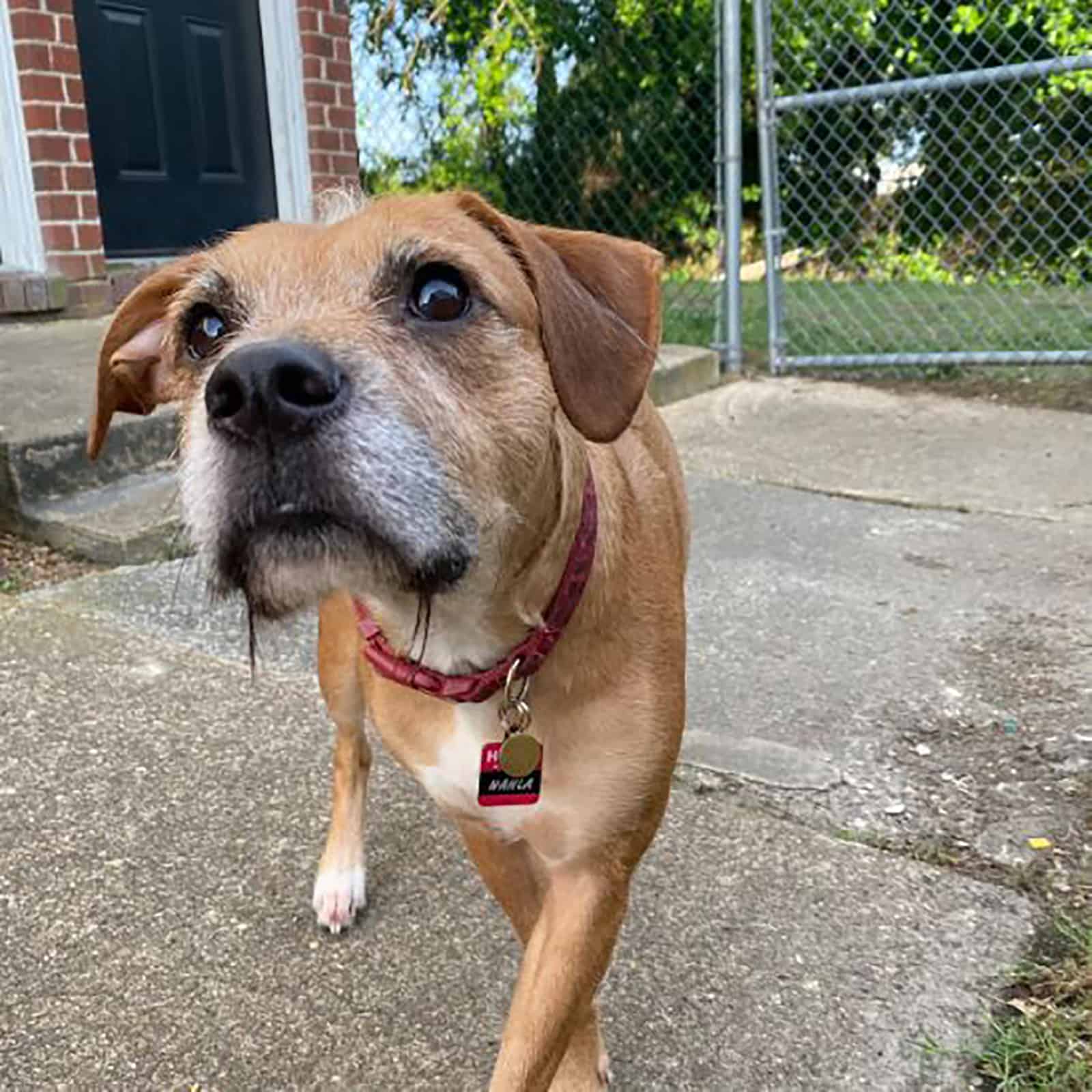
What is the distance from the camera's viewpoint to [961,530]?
4.39 metres

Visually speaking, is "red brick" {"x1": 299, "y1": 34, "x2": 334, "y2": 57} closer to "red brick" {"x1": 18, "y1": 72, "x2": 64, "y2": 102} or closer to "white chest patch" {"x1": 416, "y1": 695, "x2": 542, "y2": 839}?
"red brick" {"x1": 18, "y1": 72, "x2": 64, "y2": 102}

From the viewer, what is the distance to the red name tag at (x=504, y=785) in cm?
177

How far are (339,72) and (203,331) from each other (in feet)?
19.1

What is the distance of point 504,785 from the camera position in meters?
1.77

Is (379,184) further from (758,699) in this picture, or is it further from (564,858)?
(564,858)

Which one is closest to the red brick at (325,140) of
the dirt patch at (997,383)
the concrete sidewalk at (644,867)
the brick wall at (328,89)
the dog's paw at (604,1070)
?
the brick wall at (328,89)

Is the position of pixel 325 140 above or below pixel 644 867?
above

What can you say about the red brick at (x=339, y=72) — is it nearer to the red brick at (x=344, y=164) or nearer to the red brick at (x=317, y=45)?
the red brick at (x=317, y=45)


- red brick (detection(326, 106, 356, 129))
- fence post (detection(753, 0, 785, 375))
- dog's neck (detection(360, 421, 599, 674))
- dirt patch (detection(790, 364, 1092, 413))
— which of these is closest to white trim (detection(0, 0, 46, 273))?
red brick (detection(326, 106, 356, 129))

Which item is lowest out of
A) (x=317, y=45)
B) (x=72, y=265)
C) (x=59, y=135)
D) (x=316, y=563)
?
(x=316, y=563)

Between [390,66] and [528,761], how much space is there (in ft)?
27.2

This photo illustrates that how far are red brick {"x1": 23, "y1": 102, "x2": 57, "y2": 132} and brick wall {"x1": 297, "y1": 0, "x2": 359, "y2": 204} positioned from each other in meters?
1.56

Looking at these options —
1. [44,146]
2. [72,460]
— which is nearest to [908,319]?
[44,146]

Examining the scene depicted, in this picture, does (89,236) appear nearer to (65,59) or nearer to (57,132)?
(57,132)
